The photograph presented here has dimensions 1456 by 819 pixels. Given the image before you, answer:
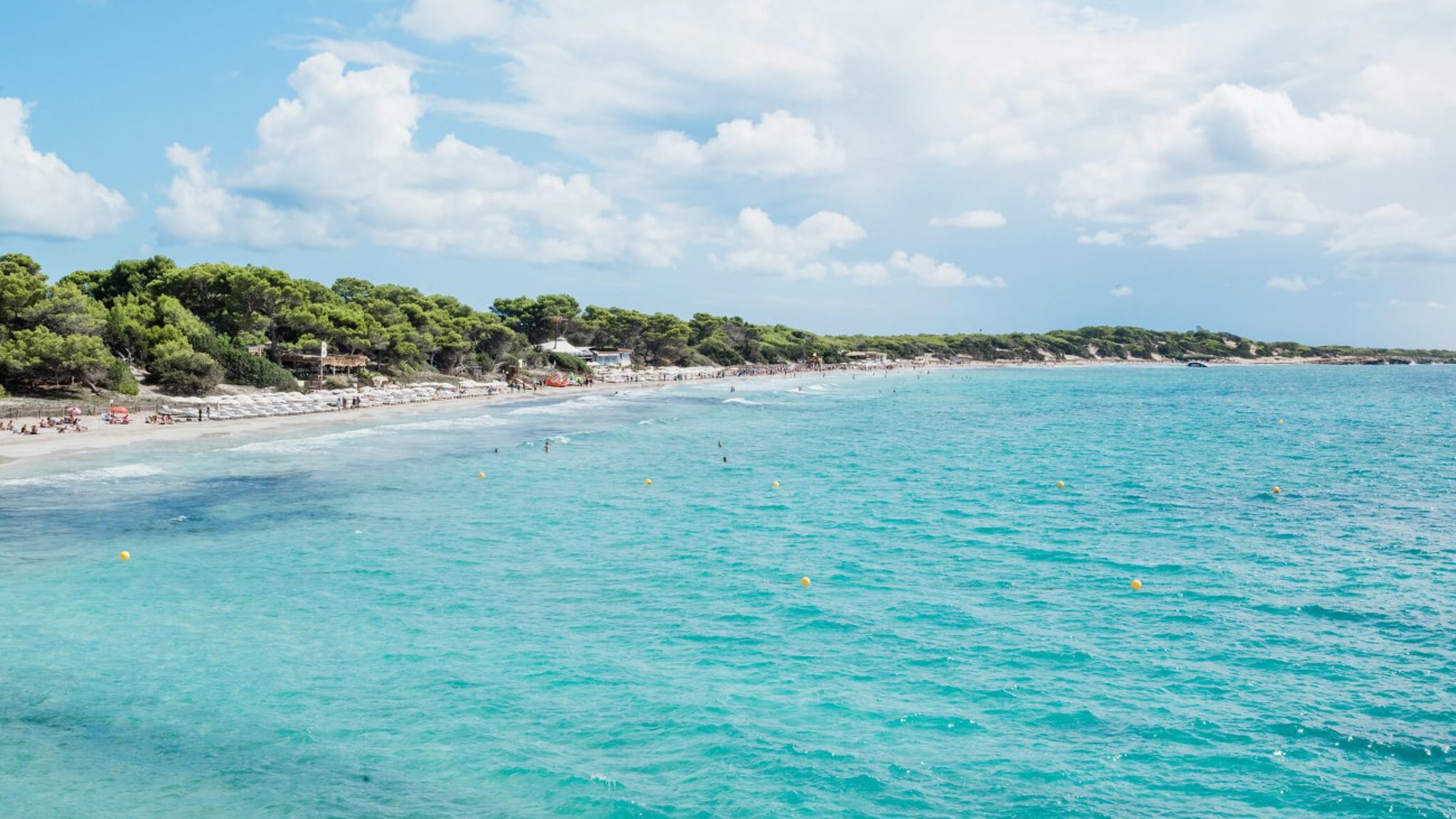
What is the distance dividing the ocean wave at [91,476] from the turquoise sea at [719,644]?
0.35 metres

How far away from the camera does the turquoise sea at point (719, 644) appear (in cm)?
1203

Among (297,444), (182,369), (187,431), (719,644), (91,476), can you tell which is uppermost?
(182,369)

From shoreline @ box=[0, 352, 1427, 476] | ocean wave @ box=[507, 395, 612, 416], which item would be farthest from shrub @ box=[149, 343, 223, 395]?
ocean wave @ box=[507, 395, 612, 416]

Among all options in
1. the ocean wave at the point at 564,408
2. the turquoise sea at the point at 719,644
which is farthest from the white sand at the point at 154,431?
the ocean wave at the point at 564,408

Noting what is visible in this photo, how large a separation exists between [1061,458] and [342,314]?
205 ft

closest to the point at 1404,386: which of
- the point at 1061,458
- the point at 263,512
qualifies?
the point at 1061,458

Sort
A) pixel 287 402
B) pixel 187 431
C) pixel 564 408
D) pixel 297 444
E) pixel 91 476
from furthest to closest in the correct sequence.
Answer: pixel 564 408 < pixel 287 402 < pixel 187 431 < pixel 297 444 < pixel 91 476

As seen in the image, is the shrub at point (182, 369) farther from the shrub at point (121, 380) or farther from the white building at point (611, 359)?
the white building at point (611, 359)

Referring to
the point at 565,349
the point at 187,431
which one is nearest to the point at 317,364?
the point at 187,431

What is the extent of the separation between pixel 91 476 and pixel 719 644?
30298mm

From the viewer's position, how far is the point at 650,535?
27.3 m

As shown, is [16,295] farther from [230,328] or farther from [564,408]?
[564,408]

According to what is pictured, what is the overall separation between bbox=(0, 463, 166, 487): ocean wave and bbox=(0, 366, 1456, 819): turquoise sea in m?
0.35

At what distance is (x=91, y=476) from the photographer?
34719 mm
